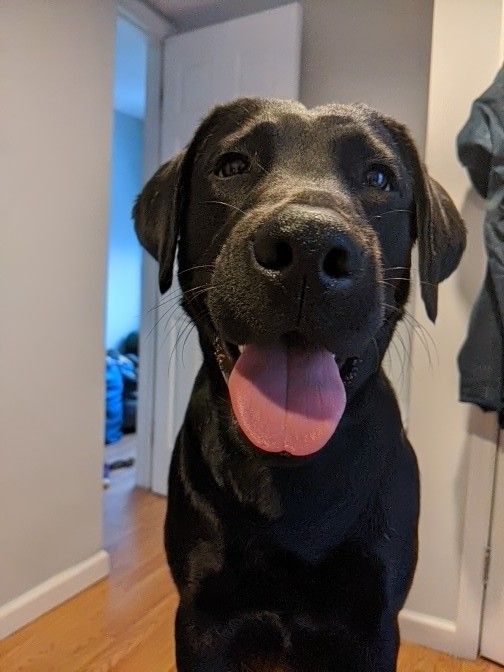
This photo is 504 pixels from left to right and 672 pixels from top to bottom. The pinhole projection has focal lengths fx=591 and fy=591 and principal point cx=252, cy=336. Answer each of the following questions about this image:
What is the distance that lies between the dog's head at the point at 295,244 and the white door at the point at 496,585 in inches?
29.7

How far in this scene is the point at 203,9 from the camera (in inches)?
98.1

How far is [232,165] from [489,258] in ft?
2.48

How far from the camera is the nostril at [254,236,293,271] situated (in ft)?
2.02

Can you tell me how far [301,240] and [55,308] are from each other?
1.30 metres

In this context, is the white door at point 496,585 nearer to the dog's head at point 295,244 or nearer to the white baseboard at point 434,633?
the white baseboard at point 434,633

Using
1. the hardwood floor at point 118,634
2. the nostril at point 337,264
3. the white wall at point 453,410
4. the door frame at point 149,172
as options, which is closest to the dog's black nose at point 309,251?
the nostril at point 337,264

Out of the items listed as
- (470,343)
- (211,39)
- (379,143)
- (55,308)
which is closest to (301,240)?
(379,143)

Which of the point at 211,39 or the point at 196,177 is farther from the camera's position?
the point at 211,39

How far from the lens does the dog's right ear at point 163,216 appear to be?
0.94 m

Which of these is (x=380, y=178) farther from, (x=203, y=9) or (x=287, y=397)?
(x=203, y=9)

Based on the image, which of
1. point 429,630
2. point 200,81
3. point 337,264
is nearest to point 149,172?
point 200,81

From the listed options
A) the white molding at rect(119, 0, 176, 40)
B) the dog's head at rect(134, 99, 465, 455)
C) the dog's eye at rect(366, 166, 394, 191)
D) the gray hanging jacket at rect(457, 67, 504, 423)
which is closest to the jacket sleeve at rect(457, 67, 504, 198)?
the gray hanging jacket at rect(457, 67, 504, 423)

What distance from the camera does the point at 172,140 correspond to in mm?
2527

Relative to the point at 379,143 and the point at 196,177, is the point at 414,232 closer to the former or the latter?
the point at 379,143
